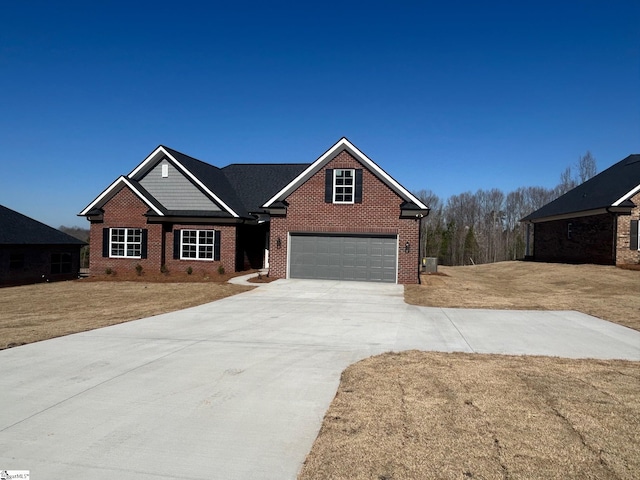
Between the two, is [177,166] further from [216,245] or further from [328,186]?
[328,186]

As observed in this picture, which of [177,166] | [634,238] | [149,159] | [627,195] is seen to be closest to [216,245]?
[177,166]

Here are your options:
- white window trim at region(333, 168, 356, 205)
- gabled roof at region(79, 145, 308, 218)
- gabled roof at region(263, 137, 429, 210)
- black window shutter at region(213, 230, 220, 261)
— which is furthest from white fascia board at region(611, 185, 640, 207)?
black window shutter at region(213, 230, 220, 261)

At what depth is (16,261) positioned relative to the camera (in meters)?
23.6

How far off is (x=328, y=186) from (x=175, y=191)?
868 cm

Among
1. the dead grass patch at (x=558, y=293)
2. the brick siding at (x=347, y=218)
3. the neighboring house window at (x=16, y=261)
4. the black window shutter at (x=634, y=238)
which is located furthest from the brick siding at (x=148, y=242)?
the black window shutter at (x=634, y=238)

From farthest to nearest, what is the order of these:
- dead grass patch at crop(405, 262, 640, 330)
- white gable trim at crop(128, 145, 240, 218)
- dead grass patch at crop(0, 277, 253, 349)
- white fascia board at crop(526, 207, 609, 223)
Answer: white fascia board at crop(526, 207, 609, 223) → white gable trim at crop(128, 145, 240, 218) → dead grass patch at crop(405, 262, 640, 330) → dead grass patch at crop(0, 277, 253, 349)

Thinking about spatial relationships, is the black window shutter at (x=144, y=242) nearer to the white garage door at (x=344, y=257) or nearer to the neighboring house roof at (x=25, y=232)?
the neighboring house roof at (x=25, y=232)

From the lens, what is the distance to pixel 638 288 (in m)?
18.6

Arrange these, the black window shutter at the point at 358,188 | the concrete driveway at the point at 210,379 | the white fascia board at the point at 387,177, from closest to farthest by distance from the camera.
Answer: the concrete driveway at the point at 210,379, the white fascia board at the point at 387,177, the black window shutter at the point at 358,188

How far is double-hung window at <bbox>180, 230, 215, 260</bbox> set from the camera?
75.4 feet

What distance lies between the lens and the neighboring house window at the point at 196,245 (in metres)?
22.9

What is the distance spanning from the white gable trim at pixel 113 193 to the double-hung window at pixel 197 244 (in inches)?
72.5

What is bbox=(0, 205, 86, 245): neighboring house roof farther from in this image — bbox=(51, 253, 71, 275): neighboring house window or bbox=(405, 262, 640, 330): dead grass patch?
bbox=(405, 262, 640, 330): dead grass patch

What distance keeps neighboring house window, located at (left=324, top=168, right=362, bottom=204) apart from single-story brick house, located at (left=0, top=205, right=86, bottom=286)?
1715 cm
